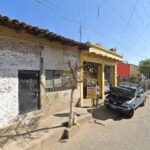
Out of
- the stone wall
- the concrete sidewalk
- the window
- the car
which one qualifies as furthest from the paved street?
the window

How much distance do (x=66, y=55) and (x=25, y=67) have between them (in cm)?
347

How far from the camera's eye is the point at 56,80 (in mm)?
11500

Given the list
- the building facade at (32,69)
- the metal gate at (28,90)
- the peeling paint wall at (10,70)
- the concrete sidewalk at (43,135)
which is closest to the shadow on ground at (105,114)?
the building facade at (32,69)

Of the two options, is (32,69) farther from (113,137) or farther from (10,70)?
(113,137)

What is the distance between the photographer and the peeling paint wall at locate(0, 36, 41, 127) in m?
8.02

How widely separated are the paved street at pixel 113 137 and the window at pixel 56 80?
7.61 ft

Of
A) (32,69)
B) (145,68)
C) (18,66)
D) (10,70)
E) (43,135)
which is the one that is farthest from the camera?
(145,68)

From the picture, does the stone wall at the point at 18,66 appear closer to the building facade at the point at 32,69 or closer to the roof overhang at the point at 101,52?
the building facade at the point at 32,69

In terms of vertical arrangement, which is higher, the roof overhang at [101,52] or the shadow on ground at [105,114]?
the roof overhang at [101,52]

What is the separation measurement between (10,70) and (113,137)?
4.68 m

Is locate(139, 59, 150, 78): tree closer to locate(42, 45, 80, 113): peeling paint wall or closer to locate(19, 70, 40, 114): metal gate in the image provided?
locate(42, 45, 80, 113): peeling paint wall

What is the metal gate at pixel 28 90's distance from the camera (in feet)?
29.6

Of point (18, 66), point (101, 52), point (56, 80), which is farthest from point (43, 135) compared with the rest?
point (101, 52)

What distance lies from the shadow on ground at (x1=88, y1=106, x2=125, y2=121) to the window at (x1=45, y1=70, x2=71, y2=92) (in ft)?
7.73
